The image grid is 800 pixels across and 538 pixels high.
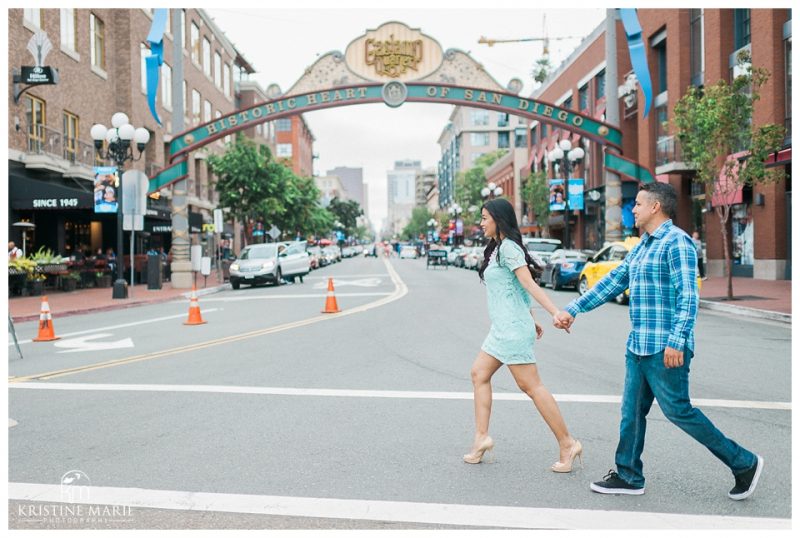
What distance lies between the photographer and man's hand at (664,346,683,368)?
13.5ft

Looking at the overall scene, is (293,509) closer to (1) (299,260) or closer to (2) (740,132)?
(2) (740,132)

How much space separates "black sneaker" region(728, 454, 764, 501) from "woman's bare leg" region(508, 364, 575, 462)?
1026mm

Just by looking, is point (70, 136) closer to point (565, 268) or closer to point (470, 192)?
point (565, 268)

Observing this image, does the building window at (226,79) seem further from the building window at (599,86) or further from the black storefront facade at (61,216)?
the building window at (599,86)

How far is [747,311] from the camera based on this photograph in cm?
1575

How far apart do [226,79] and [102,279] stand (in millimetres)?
30426

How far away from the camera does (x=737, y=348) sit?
34.7 feet

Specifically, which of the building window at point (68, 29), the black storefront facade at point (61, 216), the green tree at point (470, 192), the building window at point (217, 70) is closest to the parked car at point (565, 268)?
the black storefront facade at point (61, 216)

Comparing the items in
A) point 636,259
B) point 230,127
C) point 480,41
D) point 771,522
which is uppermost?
point 480,41

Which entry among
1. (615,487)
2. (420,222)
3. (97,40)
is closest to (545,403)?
(615,487)

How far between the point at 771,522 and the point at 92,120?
104 ft

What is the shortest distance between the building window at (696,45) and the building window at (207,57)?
29.4 meters
